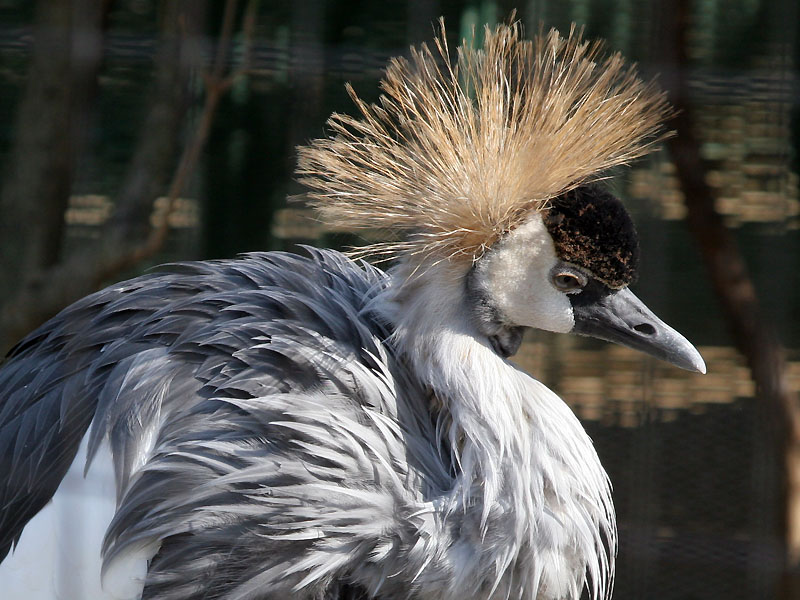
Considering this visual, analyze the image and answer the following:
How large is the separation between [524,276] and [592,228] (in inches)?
3.4

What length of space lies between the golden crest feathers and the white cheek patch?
16 millimetres

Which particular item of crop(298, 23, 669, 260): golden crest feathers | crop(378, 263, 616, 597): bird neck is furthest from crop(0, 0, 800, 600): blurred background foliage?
crop(378, 263, 616, 597): bird neck

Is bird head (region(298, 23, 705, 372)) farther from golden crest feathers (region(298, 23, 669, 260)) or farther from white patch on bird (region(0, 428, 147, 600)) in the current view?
white patch on bird (region(0, 428, 147, 600))

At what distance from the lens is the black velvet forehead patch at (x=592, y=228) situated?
3.37 feet

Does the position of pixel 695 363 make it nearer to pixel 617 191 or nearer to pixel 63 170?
pixel 617 191

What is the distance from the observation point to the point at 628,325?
107cm

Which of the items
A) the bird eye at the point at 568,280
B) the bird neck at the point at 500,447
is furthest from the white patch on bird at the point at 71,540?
the bird eye at the point at 568,280

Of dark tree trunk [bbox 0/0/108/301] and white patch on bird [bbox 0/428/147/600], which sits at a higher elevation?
dark tree trunk [bbox 0/0/108/301]

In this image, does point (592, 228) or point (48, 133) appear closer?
point (592, 228)

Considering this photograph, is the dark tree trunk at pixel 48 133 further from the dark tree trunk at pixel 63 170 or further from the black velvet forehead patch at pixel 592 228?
the black velvet forehead patch at pixel 592 228

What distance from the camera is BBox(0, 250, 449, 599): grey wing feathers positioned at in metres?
0.98

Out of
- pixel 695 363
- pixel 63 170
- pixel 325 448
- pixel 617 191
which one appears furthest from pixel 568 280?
pixel 63 170

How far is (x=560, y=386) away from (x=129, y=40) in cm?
93

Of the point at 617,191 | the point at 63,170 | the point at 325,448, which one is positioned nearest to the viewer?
the point at 325,448
